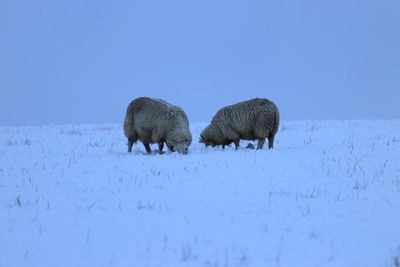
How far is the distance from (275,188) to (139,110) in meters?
7.38

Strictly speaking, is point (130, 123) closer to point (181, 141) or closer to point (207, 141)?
point (181, 141)

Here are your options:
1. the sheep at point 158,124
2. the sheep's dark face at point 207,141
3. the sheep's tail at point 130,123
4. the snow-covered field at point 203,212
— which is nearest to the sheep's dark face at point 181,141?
the sheep at point 158,124

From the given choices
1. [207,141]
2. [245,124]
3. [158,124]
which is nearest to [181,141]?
[158,124]

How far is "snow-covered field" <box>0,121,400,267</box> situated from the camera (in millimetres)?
5355

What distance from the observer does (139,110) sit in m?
14.6

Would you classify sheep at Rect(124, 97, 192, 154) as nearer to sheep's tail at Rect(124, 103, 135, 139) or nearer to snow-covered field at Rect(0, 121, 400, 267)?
sheep's tail at Rect(124, 103, 135, 139)

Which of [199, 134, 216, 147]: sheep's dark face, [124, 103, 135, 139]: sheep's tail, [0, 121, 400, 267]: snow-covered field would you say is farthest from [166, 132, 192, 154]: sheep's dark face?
[199, 134, 216, 147]: sheep's dark face

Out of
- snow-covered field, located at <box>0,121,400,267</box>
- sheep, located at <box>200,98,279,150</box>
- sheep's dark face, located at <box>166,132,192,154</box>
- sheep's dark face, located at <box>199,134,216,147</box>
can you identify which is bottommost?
snow-covered field, located at <box>0,121,400,267</box>

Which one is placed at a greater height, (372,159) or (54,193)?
(372,159)

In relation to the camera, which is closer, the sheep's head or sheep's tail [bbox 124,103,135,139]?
the sheep's head

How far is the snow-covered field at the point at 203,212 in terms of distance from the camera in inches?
211

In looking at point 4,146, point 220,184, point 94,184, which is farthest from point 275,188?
point 4,146

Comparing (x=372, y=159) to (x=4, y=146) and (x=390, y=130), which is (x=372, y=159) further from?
(x=4, y=146)

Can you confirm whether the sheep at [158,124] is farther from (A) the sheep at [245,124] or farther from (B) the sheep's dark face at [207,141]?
(B) the sheep's dark face at [207,141]
